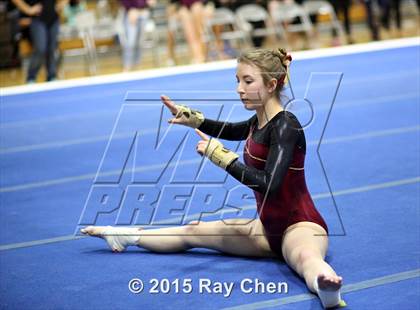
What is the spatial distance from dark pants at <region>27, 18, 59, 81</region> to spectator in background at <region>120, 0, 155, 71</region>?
104 cm

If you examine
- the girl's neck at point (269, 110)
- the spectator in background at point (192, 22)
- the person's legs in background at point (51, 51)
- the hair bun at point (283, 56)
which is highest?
the hair bun at point (283, 56)

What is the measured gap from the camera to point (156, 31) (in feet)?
43.3

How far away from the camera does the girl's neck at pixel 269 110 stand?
137 inches

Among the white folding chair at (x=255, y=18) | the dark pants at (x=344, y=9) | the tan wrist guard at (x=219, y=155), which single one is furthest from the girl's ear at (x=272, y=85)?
the white folding chair at (x=255, y=18)

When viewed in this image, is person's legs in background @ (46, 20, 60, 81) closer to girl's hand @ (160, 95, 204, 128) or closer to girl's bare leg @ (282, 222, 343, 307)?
girl's hand @ (160, 95, 204, 128)

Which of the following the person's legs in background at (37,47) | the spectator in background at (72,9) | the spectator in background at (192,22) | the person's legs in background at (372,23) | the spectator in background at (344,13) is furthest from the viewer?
the spectator in background at (72,9)

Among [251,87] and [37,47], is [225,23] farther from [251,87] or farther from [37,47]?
[251,87]

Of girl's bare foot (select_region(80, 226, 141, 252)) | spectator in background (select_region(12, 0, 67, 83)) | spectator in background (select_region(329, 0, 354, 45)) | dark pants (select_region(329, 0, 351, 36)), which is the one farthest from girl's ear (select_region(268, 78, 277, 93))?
dark pants (select_region(329, 0, 351, 36))

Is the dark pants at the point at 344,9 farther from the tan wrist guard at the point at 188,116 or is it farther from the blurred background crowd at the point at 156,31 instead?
the tan wrist guard at the point at 188,116

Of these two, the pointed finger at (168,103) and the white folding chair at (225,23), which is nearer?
the pointed finger at (168,103)

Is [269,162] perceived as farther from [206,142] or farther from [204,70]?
[204,70]

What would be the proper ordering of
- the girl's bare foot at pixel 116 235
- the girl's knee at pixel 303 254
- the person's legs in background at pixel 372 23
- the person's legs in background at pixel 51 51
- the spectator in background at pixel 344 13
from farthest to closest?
the spectator in background at pixel 344 13 → the person's legs in background at pixel 372 23 → the person's legs in background at pixel 51 51 → the girl's bare foot at pixel 116 235 → the girl's knee at pixel 303 254

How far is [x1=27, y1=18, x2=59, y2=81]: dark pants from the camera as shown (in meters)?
10.8

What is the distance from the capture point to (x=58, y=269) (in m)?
3.74
